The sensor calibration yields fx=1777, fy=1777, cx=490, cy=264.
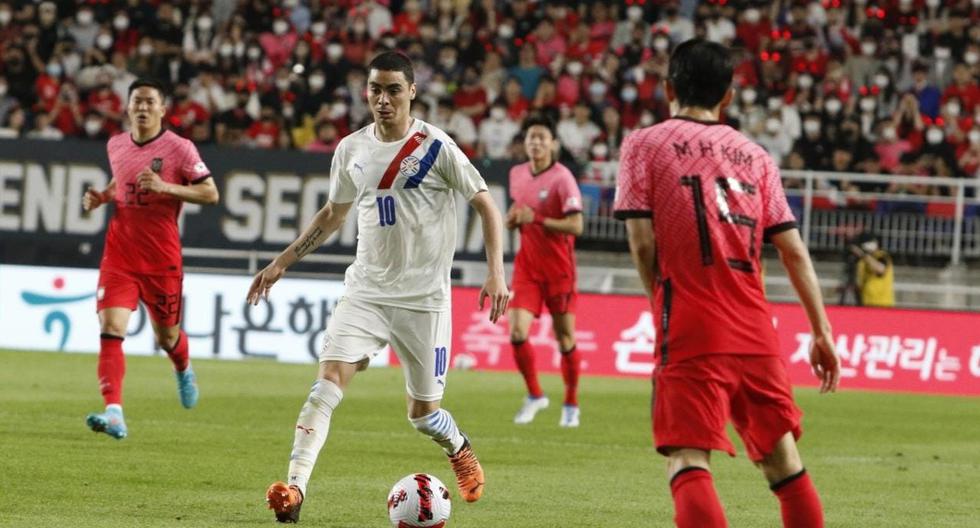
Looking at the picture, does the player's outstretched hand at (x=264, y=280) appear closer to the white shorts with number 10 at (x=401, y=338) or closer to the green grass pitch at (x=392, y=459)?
the white shorts with number 10 at (x=401, y=338)

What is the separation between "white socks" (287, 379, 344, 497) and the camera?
346 inches

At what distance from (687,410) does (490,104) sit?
20627 mm

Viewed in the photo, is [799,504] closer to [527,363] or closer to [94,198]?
[94,198]

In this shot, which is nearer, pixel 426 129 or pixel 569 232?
pixel 426 129

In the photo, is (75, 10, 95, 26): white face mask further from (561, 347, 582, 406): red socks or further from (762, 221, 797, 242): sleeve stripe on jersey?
(762, 221, 797, 242): sleeve stripe on jersey

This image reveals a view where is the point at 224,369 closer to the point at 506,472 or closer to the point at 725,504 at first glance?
the point at 506,472

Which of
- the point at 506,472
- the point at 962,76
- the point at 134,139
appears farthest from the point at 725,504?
the point at 962,76

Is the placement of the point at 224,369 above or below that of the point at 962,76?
below

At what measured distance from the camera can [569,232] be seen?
1573 cm

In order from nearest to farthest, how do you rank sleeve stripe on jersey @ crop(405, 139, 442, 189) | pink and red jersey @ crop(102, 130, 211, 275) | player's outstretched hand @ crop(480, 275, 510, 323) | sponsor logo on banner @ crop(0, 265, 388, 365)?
player's outstretched hand @ crop(480, 275, 510, 323), sleeve stripe on jersey @ crop(405, 139, 442, 189), pink and red jersey @ crop(102, 130, 211, 275), sponsor logo on banner @ crop(0, 265, 388, 365)

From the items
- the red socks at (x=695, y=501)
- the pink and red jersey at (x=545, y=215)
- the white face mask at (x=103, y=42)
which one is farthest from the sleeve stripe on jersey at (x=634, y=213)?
the white face mask at (x=103, y=42)

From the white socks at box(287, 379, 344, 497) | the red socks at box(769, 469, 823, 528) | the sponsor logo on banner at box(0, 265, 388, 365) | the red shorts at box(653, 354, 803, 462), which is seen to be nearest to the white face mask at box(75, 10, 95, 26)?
the sponsor logo on banner at box(0, 265, 388, 365)

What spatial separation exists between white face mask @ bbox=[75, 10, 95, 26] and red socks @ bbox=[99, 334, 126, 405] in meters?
16.9

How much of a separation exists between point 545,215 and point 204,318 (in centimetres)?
825
